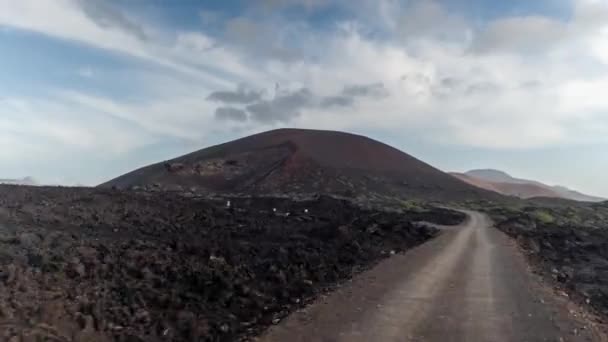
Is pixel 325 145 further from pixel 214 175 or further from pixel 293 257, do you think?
pixel 293 257

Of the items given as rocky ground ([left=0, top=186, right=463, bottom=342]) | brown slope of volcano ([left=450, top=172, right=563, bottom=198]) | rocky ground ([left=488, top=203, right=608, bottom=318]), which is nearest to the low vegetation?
rocky ground ([left=488, top=203, right=608, bottom=318])

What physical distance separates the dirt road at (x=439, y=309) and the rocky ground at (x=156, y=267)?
0.89 meters

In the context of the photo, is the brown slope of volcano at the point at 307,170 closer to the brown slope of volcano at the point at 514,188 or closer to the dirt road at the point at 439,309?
the dirt road at the point at 439,309

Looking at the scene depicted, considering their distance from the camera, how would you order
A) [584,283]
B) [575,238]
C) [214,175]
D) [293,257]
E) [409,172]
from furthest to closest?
1. [409,172]
2. [214,175]
3. [575,238]
4. [293,257]
5. [584,283]

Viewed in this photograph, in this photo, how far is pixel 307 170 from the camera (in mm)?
66062

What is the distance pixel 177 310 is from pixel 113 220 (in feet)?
42.4

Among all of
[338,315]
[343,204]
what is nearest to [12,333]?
[338,315]

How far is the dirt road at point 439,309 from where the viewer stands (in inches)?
380

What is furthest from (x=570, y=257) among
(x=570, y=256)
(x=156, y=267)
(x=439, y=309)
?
(x=156, y=267)

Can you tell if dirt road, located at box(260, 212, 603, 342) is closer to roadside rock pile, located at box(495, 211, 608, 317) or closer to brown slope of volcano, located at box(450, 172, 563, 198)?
roadside rock pile, located at box(495, 211, 608, 317)

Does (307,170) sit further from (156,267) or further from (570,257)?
(156,267)

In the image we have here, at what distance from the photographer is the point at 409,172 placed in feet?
247

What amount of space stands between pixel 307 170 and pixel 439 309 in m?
54.9

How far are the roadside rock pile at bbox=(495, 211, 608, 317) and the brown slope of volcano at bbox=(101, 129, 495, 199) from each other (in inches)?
1044
